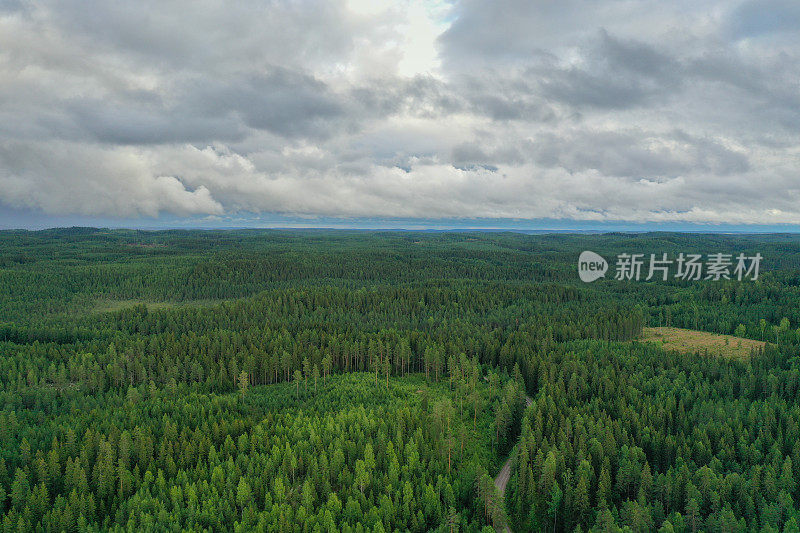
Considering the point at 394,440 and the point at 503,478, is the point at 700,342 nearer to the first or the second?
the point at 503,478

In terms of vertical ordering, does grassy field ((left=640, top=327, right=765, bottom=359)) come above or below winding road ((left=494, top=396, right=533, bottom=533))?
above

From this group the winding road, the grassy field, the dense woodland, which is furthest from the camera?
the grassy field

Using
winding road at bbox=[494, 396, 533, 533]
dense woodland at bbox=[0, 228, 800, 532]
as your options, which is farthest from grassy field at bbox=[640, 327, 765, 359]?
winding road at bbox=[494, 396, 533, 533]

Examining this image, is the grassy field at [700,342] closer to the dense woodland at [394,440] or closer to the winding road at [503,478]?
the dense woodland at [394,440]

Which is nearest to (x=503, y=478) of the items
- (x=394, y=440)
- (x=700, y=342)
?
(x=394, y=440)

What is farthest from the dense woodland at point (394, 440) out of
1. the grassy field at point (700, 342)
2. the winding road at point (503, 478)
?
the grassy field at point (700, 342)

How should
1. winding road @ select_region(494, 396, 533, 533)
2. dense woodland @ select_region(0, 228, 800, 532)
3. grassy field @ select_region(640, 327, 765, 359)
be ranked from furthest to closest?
grassy field @ select_region(640, 327, 765, 359)
winding road @ select_region(494, 396, 533, 533)
dense woodland @ select_region(0, 228, 800, 532)

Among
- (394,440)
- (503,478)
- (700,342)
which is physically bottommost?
(503,478)

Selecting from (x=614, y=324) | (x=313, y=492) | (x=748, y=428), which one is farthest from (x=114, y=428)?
(x=614, y=324)

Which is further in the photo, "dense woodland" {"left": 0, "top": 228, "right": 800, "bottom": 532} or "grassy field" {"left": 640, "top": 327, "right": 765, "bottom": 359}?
"grassy field" {"left": 640, "top": 327, "right": 765, "bottom": 359}

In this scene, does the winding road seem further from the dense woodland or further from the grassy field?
the grassy field
